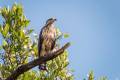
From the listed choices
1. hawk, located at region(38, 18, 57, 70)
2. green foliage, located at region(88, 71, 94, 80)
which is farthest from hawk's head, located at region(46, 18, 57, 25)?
green foliage, located at region(88, 71, 94, 80)

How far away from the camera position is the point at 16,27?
649 inches

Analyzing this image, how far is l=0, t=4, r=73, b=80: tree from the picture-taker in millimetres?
16125

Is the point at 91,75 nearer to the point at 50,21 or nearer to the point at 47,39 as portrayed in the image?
the point at 47,39

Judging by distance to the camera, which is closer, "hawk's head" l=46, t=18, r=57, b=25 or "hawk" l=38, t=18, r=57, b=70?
"hawk" l=38, t=18, r=57, b=70

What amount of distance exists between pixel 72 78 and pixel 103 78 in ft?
4.08

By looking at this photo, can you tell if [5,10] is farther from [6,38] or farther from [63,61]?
[63,61]

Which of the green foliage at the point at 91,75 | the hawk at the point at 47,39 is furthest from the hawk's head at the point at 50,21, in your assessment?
the green foliage at the point at 91,75

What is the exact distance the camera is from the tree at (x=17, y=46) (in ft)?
52.9

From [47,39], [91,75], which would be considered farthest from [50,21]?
[91,75]

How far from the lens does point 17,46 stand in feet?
53.1

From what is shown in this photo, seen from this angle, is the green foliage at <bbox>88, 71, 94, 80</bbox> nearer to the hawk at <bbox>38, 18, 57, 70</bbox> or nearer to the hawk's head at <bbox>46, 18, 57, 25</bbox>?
the hawk at <bbox>38, 18, 57, 70</bbox>

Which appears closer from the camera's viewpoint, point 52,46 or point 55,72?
point 52,46

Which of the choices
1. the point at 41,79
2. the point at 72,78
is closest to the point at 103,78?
the point at 72,78

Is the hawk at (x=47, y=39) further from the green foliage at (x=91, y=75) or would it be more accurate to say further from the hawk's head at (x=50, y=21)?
the green foliage at (x=91, y=75)
